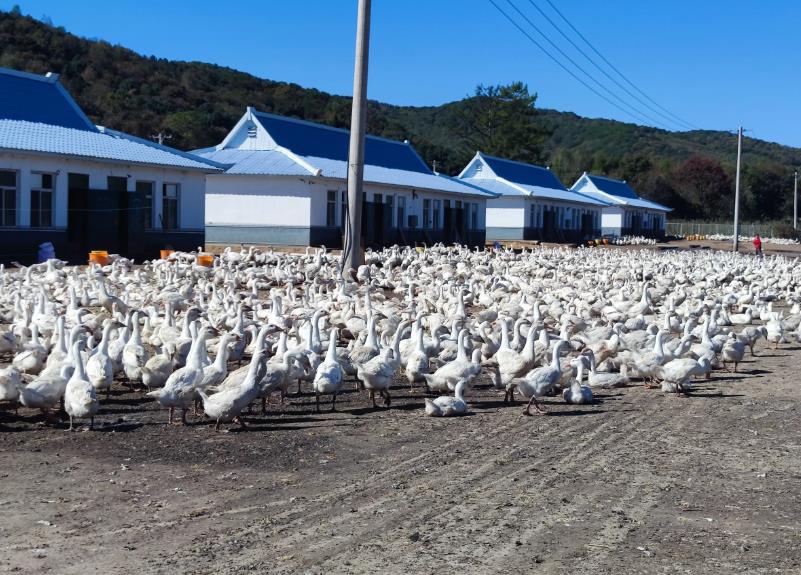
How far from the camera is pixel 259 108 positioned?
107 metres

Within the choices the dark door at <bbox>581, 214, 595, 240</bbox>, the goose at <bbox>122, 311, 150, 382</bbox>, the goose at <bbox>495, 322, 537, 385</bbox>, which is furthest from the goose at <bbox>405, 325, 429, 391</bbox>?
the dark door at <bbox>581, 214, 595, 240</bbox>

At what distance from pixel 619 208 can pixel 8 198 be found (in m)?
69.2

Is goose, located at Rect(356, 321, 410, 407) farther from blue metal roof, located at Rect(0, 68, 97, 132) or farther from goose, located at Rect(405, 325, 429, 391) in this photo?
blue metal roof, located at Rect(0, 68, 97, 132)

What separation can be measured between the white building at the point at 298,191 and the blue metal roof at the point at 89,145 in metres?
3.78

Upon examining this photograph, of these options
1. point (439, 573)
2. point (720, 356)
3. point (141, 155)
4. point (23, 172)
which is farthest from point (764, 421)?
point (141, 155)

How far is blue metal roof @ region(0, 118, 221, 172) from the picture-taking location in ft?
99.1

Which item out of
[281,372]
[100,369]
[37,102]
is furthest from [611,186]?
[100,369]

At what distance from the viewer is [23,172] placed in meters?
30.1

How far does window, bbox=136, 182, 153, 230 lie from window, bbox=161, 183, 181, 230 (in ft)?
1.99

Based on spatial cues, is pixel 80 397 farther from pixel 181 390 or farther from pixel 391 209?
pixel 391 209

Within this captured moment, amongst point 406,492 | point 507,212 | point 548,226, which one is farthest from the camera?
point 548,226

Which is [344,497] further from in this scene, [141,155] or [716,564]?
[141,155]

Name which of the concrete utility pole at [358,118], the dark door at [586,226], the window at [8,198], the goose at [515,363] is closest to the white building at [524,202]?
the dark door at [586,226]

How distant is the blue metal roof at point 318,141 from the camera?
146 feet
